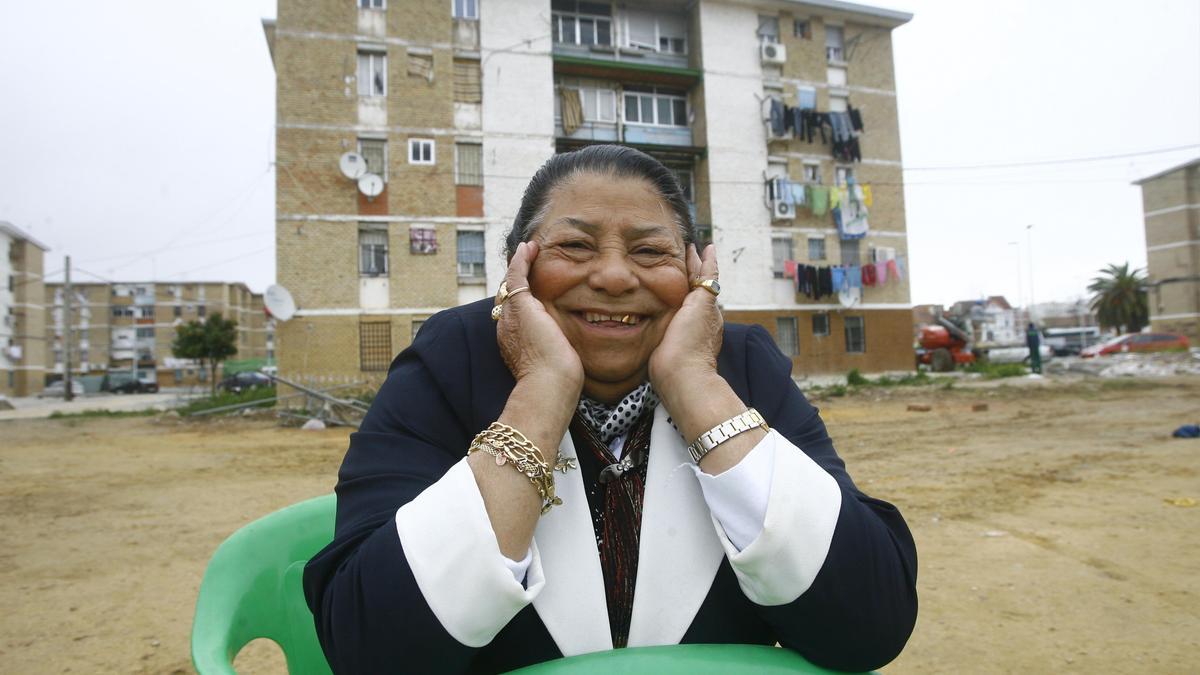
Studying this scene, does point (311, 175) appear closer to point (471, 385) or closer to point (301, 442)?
point (301, 442)

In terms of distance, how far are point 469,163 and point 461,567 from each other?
20.0m

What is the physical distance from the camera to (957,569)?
360 cm

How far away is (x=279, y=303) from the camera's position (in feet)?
55.5

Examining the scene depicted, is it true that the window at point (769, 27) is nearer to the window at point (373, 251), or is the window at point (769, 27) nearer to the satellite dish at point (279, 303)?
the window at point (373, 251)

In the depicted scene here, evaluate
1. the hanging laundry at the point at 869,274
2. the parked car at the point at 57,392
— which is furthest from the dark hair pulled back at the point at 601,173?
the parked car at the point at 57,392

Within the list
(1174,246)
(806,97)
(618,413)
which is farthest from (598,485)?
(1174,246)

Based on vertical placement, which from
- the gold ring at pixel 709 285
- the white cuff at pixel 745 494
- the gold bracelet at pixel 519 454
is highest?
the gold ring at pixel 709 285

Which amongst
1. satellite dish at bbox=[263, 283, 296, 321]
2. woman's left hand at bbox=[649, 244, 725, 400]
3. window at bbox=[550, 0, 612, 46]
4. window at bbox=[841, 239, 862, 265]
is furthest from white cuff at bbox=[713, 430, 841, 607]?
window at bbox=[841, 239, 862, 265]

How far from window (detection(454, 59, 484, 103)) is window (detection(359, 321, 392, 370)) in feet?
25.0

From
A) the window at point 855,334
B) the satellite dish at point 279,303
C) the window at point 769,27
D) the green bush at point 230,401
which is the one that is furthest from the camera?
the window at point 769,27

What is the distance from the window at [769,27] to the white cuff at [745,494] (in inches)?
1026

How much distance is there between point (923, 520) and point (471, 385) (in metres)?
4.45

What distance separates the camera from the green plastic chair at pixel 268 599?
3.97 ft

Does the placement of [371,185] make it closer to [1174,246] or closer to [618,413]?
[618,413]
